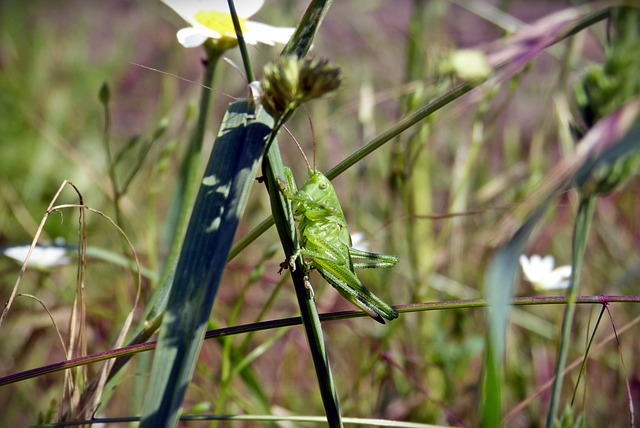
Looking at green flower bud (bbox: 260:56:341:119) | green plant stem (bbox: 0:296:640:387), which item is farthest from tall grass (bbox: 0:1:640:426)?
green flower bud (bbox: 260:56:341:119)

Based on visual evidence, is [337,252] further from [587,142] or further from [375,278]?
[375,278]

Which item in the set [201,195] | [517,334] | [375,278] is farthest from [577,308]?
[201,195]

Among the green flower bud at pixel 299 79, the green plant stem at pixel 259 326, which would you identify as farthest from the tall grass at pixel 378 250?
the green flower bud at pixel 299 79

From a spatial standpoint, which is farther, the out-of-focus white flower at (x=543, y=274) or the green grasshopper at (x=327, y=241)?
the out-of-focus white flower at (x=543, y=274)

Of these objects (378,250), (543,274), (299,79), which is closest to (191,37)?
(299,79)

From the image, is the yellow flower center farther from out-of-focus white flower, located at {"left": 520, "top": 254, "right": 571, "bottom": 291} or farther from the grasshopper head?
out-of-focus white flower, located at {"left": 520, "top": 254, "right": 571, "bottom": 291}

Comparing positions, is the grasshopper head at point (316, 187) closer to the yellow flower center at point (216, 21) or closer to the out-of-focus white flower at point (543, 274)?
the yellow flower center at point (216, 21)
